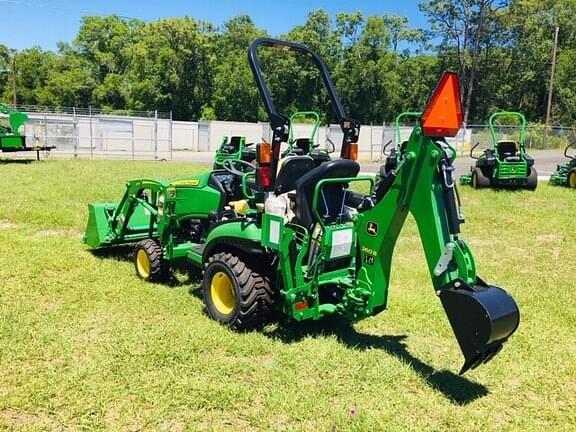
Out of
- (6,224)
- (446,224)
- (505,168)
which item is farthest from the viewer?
(505,168)

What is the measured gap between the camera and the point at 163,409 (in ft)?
10.9

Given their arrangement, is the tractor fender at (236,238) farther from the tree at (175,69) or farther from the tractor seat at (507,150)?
the tree at (175,69)

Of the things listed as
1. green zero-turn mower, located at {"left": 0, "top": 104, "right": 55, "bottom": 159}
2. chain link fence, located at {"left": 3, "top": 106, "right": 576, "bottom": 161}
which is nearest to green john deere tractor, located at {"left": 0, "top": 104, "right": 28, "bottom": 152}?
green zero-turn mower, located at {"left": 0, "top": 104, "right": 55, "bottom": 159}

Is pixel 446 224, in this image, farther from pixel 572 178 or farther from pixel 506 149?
pixel 572 178

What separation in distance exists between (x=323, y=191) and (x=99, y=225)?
367 cm

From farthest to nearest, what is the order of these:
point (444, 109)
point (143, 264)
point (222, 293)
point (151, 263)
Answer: point (143, 264) < point (151, 263) < point (222, 293) < point (444, 109)

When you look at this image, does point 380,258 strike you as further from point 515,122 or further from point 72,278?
point 515,122

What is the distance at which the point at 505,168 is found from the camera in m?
13.0

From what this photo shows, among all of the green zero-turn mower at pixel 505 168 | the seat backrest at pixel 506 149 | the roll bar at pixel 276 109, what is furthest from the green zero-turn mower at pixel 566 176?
the roll bar at pixel 276 109

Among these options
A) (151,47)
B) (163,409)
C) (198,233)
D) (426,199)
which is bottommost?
(163,409)

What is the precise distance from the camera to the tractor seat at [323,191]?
413 cm

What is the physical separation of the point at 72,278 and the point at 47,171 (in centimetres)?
1160

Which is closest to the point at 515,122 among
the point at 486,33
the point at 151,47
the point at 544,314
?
the point at 486,33

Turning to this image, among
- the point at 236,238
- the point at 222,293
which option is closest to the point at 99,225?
the point at 222,293
